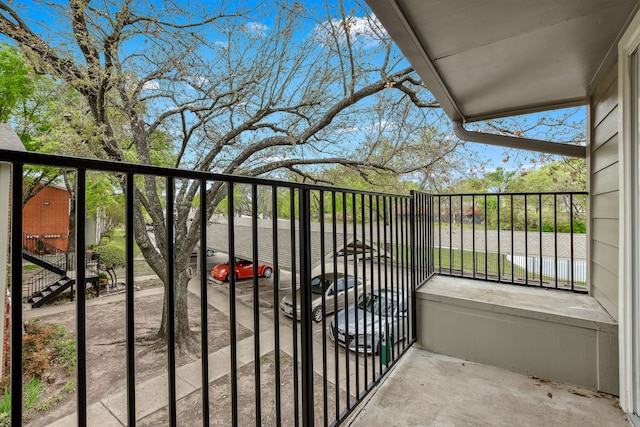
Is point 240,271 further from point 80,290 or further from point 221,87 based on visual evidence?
point 80,290

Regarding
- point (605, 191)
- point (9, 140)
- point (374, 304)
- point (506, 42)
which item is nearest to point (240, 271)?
point (374, 304)

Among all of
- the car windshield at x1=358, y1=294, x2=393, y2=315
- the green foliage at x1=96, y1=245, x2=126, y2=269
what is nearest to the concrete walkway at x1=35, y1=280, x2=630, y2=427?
the car windshield at x1=358, y1=294, x2=393, y2=315

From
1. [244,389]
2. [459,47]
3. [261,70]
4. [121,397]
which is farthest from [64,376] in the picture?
[459,47]

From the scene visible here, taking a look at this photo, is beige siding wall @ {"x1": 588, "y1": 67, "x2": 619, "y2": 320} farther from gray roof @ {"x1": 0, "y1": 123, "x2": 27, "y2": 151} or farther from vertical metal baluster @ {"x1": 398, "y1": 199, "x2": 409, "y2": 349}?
gray roof @ {"x1": 0, "y1": 123, "x2": 27, "y2": 151}

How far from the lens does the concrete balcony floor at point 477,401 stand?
1418 millimetres

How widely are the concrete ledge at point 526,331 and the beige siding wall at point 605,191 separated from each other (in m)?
0.15

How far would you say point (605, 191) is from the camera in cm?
186

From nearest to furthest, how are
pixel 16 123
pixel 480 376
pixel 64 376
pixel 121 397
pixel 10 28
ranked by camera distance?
1. pixel 480 376
2. pixel 10 28
3. pixel 121 397
4. pixel 64 376
5. pixel 16 123

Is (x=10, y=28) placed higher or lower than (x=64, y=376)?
higher

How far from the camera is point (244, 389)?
5441 mm

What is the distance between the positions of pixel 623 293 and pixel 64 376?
27.9 ft

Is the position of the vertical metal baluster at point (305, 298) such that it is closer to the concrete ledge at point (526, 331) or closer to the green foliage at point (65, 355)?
the concrete ledge at point (526, 331)

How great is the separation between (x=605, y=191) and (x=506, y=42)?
3.76 ft

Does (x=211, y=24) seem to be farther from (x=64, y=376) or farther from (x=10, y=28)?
(x=64, y=376)
